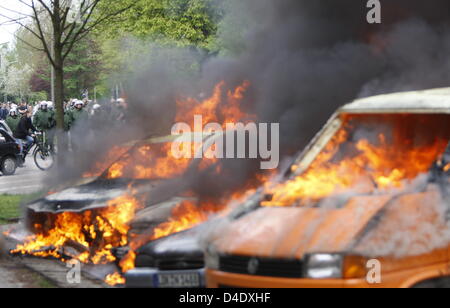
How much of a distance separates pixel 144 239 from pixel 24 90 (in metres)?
60.2

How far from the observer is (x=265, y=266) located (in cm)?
494

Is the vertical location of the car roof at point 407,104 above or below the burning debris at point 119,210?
above

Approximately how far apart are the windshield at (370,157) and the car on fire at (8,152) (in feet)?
50.4

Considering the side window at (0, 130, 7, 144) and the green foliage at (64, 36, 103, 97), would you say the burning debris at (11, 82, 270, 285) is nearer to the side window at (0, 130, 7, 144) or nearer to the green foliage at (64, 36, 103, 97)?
the side window at (0, 130, 7, 144)

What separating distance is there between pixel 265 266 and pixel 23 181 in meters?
14.4

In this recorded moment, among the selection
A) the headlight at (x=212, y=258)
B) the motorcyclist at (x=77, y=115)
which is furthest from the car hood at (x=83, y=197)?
the motorcyclist at (x=77, y=115)

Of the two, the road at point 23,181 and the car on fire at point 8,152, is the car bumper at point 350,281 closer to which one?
the road at point 23,181

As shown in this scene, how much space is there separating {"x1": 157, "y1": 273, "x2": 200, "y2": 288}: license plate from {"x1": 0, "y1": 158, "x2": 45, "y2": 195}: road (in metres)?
8.84

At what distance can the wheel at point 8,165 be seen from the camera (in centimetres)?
2027

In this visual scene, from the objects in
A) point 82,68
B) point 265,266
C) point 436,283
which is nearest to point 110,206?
point 265,266

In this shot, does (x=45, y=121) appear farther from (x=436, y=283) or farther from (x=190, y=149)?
(x=436, y=283)
